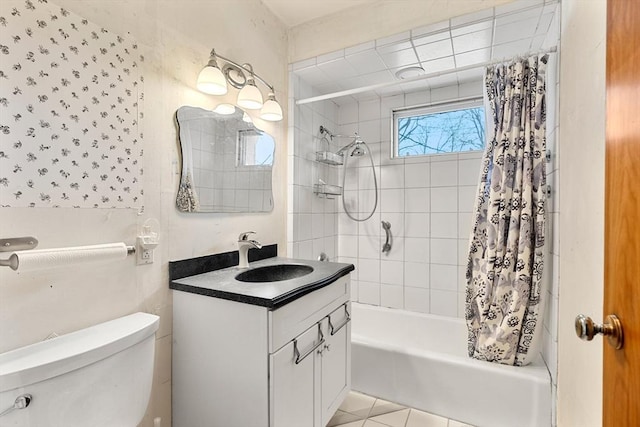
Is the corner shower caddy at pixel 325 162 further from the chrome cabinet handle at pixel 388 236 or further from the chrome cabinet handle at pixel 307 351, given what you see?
the chrome cabinet handle at pixel 307 351

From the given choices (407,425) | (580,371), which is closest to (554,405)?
(580,371)

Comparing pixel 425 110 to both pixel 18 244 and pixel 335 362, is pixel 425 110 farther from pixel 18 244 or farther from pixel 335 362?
pixel 18 244

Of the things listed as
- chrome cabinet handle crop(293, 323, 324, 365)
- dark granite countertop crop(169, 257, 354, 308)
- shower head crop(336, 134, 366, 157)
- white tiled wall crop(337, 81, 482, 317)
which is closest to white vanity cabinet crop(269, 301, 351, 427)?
chrome cabinet handle crop(293, 323, 324, 365)

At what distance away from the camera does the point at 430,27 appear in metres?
1.83

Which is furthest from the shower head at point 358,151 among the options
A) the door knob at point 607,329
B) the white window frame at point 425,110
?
the door knob at point 607,329

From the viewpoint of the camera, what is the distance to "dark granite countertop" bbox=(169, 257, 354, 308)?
1.16m

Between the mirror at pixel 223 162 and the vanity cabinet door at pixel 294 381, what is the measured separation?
0.81 meters

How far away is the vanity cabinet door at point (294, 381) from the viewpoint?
3.78 ft

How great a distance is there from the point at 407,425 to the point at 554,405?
0.75 meters

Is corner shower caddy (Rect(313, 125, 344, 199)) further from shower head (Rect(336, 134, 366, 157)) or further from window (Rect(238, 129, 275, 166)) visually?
window (Rect(238, 129, 275, 166))

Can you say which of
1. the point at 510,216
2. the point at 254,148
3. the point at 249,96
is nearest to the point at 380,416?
the point at 510,216

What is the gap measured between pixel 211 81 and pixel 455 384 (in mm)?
2082

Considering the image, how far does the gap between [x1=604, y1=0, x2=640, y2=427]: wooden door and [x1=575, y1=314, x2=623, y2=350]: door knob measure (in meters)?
0.01

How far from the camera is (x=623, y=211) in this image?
0.61 m
